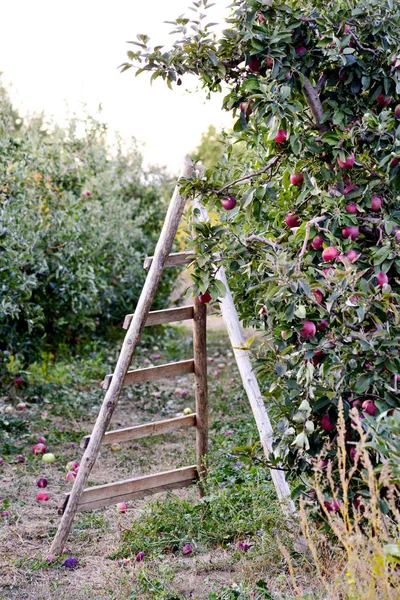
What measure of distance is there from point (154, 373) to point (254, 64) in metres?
1.51

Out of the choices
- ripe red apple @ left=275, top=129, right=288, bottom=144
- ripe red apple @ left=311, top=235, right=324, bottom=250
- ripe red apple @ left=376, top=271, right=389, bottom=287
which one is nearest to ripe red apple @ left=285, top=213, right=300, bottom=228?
ripe red apple @ left=311, top=235, right=324, bottom=250

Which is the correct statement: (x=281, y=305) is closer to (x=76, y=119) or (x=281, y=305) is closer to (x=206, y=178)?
(x=206, y=178)

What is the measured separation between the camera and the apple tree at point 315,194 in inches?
90.7

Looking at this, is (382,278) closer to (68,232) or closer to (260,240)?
(260,240)

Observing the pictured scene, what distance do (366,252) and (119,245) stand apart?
205 inches

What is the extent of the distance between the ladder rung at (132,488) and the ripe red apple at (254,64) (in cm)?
188

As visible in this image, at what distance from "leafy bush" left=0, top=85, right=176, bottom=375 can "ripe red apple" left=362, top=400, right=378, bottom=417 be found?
320 cm

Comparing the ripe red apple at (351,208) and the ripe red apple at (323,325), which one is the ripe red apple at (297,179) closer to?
the ripe red apple at (351,208)

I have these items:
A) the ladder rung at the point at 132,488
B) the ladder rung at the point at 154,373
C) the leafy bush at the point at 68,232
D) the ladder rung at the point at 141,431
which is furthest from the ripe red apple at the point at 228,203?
the leafy bush at the point at 68,232

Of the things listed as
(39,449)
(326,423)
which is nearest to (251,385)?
(326,423)

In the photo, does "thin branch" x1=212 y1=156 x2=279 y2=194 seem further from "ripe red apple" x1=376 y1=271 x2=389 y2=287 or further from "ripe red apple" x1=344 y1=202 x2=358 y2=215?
"ripe red apple" x1=376 y1=271 x2=389 y2=287

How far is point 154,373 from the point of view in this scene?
3.36m

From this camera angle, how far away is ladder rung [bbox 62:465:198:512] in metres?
3.18

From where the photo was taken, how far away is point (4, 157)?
5609mm
